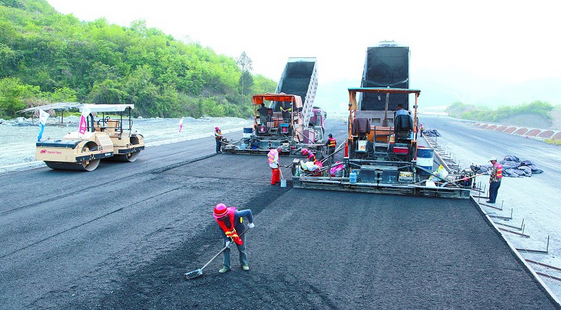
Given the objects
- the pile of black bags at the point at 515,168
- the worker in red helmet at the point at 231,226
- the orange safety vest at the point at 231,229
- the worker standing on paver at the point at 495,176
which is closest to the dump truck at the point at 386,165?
the worker standing on paver at the point at 495,176

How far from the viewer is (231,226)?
17.5ft

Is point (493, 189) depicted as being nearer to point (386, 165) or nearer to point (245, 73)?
point (386, 165)

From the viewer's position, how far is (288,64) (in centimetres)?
2066

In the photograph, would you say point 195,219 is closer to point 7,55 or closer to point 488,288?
point 488,288

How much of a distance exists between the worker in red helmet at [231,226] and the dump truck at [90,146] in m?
8.52

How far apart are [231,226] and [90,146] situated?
31.0 ft

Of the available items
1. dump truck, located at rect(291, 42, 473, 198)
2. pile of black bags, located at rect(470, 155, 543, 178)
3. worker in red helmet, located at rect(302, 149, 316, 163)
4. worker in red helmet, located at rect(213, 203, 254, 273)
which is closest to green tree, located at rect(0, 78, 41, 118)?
worker in red helmet, located at rect(302, 149, 316, 163)

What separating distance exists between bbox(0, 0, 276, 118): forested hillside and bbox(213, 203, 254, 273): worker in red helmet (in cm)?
2857

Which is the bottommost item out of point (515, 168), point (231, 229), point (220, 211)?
point (515, 168)

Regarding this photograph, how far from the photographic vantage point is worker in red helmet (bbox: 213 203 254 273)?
5.21m

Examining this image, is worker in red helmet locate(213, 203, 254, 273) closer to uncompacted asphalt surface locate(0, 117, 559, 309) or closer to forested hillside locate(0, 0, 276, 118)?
uncompacted asphalt surface locate(0, 117, 559, 309)

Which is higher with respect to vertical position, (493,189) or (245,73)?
(245,73)

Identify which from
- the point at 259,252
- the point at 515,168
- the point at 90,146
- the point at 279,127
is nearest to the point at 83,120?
the point at 90,146

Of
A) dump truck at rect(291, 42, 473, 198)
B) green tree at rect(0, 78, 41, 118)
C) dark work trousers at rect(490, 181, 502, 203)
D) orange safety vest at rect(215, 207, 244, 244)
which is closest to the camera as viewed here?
orange safety vest at rect(215, 207, 244, 244)
